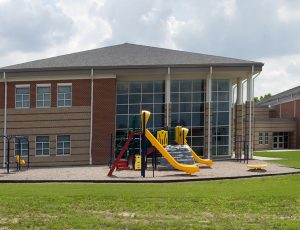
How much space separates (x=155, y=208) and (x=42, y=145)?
22.7 m

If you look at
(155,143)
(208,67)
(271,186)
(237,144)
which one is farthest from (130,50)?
(271,186)

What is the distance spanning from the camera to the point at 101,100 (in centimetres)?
3256

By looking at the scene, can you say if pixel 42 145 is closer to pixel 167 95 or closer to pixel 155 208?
pixel 167 95

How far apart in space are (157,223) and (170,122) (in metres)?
24.3

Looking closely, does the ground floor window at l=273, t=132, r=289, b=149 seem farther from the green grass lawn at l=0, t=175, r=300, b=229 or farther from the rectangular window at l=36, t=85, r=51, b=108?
the green grass lawn at l=0, t=175, r=300, b=229

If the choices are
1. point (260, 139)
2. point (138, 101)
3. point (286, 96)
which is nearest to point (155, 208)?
point (138, 101)

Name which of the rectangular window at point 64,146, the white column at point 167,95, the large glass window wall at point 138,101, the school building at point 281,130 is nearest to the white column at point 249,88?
the white column at point 167,95

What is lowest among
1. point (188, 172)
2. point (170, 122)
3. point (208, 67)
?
point (188, 172)

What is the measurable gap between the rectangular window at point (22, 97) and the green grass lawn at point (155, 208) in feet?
58.9

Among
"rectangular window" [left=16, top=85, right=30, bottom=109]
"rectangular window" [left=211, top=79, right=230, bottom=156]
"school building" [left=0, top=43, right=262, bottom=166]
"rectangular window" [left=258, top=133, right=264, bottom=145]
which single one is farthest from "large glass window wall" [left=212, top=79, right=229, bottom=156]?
"rectangular window" [left=258, top=133, right=264, bottom=145]

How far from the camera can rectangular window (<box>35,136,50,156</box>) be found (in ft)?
107

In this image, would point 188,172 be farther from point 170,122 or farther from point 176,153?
point 170,122

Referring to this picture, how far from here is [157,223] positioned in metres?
9.34

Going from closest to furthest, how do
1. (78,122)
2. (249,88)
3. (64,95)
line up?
(78,122) < (64,95) < (249,88)
